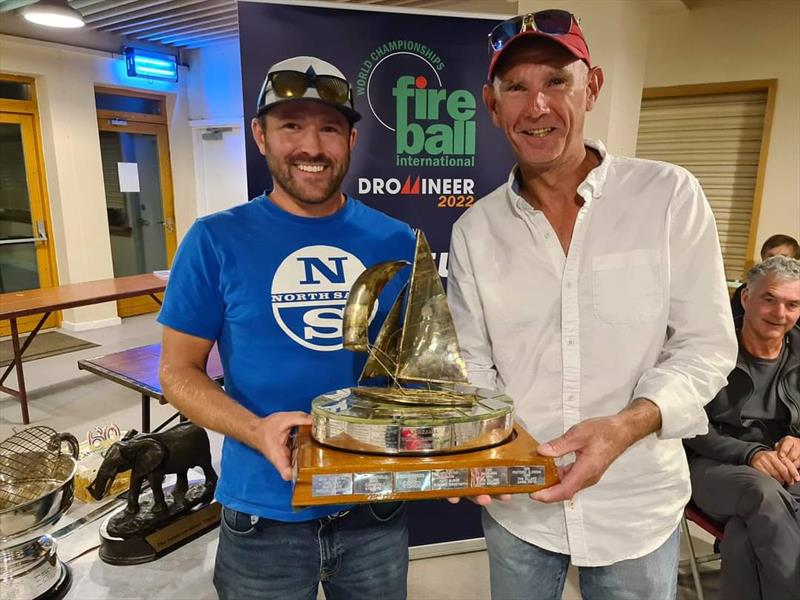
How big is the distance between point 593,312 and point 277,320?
70 centimetres

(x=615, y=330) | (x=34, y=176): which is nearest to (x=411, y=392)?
(x=615, y=330)

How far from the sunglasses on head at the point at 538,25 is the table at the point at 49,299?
3.97m

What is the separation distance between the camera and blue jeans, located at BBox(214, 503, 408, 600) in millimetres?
1307

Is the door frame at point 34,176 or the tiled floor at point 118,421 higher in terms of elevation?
the door frame at point 34,176

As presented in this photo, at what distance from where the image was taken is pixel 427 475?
3.47ft

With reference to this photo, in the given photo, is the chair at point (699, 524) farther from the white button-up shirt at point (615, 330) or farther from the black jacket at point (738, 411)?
the white button-up shirt at point (615, 330)

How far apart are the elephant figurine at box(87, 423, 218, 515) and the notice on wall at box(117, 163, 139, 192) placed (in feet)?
18.8

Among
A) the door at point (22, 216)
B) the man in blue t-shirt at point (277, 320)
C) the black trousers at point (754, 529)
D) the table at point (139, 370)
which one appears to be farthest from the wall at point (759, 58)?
the door at point (22, 216)

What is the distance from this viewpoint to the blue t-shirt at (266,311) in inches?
50.9

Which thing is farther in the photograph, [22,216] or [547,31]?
[22,216]

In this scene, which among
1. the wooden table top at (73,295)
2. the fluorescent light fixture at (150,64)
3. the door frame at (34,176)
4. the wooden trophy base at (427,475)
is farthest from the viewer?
the fluorescent light fixture at (150,64)

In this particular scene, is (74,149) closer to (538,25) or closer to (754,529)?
(538,25)

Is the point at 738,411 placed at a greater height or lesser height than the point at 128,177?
lesser

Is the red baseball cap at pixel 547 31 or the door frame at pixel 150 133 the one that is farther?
the door frame at pixel 150 133
